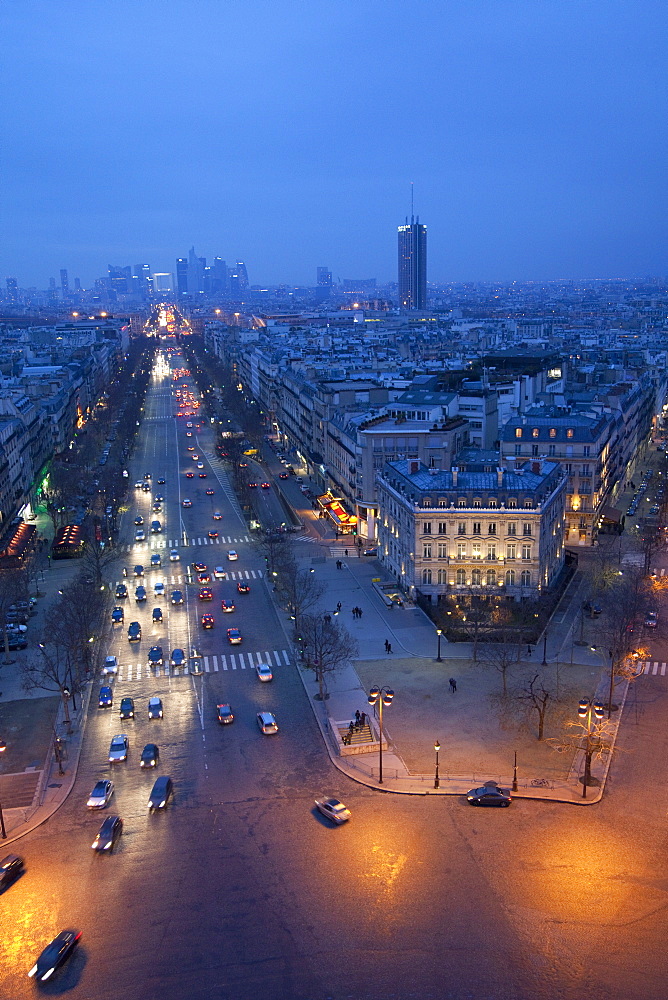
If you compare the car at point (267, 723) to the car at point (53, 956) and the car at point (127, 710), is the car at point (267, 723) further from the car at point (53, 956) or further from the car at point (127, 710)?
the car at point (53, 956)

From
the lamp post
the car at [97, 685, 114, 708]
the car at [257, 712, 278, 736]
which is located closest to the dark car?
the car at [97, 685, 114, 708]

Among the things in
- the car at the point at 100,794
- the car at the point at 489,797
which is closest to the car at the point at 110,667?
the car at the point at 100,794

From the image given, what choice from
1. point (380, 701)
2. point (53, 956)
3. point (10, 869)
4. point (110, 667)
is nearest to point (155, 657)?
point (110, 667)

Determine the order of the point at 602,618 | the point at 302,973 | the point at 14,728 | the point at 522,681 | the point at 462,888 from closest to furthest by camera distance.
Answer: the point at 302,973 < the point at 462,888 < the point at 14,728 < the point at 522,681 < the point at 602,618

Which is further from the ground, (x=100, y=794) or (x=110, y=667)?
(x=100, y=794)

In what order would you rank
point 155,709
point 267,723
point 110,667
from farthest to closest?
point 110,667 < point 155,709 < point 267,723

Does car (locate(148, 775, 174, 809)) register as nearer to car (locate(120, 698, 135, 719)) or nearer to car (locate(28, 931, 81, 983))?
car (locate(120, 698, 135, 719))

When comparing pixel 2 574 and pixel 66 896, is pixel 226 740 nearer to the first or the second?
pixel 66 896

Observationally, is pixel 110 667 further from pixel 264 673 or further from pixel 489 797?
pixel 489 797

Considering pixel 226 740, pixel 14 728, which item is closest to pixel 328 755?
pixel 226 740
